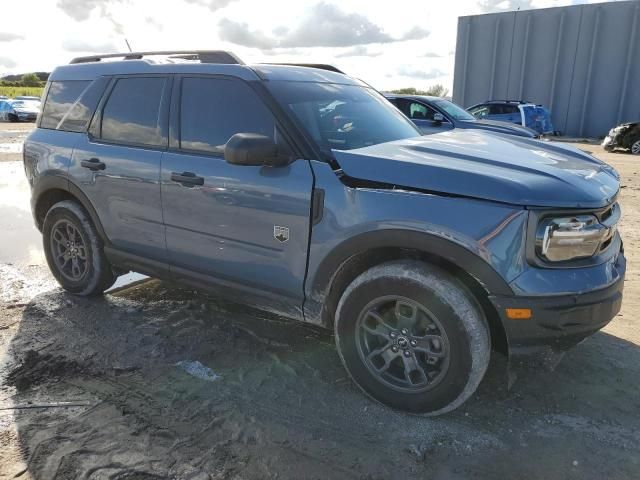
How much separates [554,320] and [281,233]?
60.1 inches

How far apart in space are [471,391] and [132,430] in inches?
70.3

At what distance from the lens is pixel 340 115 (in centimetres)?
355

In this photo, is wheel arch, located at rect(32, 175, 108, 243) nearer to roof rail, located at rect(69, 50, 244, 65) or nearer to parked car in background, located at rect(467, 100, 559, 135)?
roof rail, located at rect(69, 50, 244, 65)

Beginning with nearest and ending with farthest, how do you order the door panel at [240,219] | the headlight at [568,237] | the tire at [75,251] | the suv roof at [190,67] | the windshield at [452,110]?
1. the headlight at [568,237]
2. the door panel at [240,219]
3. the suv roof at [190,67]
4. the tire at [75,251]
5. the windshield at [452,110]

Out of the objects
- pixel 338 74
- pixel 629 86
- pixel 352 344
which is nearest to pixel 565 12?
pixel 629 86

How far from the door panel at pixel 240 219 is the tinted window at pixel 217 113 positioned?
143 mm

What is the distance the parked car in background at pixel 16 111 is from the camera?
97.6ft

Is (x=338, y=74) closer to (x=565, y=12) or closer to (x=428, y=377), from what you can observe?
(x=428, y=377)

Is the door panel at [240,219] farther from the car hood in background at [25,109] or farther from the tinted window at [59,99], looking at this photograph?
the car hood in background at [25,109]

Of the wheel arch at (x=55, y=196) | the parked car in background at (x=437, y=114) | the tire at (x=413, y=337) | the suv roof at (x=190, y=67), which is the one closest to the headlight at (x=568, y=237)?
the tire at (x=413, y=337)

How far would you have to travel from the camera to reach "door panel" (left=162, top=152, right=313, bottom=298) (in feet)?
10.1

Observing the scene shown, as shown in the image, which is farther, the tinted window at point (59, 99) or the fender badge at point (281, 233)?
the tinted window at point (59, 99)

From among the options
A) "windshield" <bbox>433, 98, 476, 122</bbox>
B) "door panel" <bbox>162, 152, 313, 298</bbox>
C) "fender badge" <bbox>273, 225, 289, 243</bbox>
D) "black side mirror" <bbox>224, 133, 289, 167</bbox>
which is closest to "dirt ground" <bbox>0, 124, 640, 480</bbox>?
"door panel" <bbox>162, 152, 313, 298</bbox>

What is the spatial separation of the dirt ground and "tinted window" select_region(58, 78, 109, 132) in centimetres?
150
